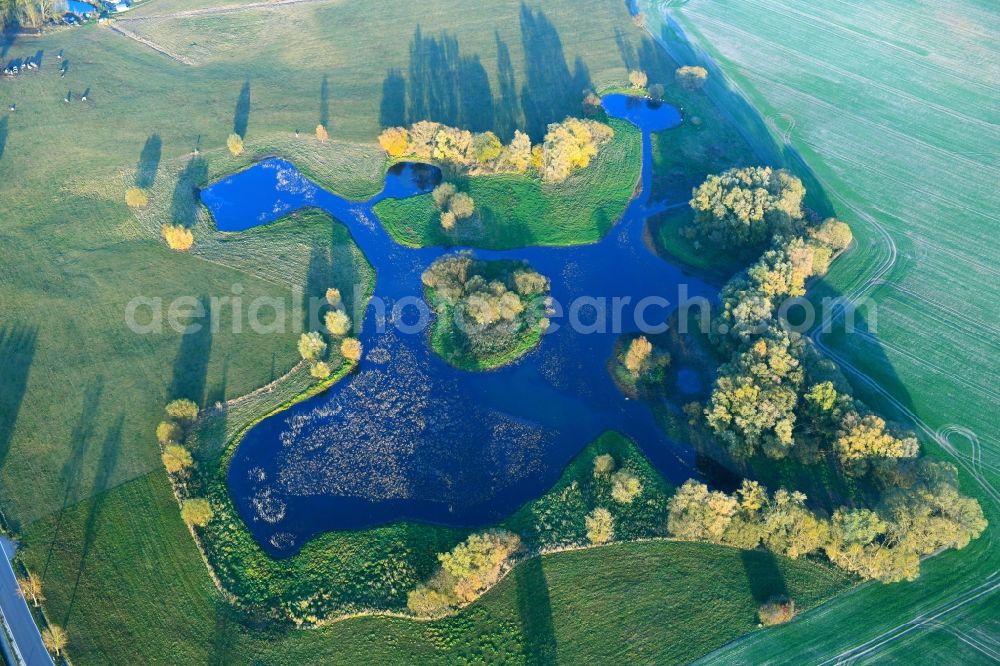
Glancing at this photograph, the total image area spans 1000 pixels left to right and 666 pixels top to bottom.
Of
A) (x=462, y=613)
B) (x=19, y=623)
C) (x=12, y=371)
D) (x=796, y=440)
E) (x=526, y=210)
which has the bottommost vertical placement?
(x=19, y=623)

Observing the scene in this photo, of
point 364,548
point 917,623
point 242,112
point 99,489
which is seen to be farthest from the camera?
point 242,112

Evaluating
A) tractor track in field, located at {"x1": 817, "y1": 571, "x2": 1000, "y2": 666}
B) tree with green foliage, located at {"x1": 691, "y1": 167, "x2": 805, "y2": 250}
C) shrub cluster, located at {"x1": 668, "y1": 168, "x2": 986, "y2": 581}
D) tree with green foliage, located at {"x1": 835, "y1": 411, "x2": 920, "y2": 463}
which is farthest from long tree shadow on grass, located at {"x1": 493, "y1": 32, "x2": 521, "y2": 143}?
tractor track in field, located at {"x1": 817, "y1": 571, "x2": 1000, "y2": 666}

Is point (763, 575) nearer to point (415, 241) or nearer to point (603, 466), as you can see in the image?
point (603, 466)

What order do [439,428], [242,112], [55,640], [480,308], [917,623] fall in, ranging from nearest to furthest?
1. [55,640]
2. [917,623]
3. [439,428]
4. [480,308]
5. [242,112]

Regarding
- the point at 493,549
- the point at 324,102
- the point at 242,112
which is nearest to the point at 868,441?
the point at 493,549

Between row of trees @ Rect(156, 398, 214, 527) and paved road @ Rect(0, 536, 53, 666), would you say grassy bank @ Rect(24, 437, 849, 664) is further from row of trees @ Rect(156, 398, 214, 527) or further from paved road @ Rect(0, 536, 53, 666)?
row of trees @ Rect(156, 398, 214, 527)

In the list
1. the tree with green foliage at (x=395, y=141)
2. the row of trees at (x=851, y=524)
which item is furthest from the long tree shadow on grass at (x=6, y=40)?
the row of trees at (x=851, y=524)
